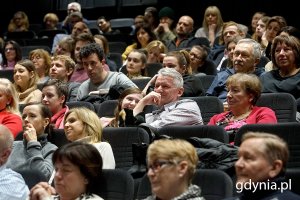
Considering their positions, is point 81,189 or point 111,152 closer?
point 81,189

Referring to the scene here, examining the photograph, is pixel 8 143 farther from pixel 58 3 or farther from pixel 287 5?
pixel 58 3

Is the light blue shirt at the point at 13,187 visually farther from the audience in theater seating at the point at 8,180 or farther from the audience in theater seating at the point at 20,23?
the audience in theater seating at the point at 20,23

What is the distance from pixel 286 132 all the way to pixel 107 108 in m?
1.67

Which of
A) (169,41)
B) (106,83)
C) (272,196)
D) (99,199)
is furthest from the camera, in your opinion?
(169,41)

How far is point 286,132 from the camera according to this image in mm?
4344

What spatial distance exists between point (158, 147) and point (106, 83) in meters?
2.98

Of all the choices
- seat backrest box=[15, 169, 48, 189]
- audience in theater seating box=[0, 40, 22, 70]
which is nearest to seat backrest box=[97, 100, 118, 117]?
seat backrest box=[15, 169, 48, 189]

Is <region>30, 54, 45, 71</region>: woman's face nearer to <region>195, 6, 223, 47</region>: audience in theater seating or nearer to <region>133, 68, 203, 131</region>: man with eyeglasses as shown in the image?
<region>133, 68, 203, 131</region>: man with eyeglasses

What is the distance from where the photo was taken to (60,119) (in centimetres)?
555

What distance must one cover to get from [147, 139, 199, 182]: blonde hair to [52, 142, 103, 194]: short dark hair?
14.4 inches

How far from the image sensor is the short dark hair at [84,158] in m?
3.68

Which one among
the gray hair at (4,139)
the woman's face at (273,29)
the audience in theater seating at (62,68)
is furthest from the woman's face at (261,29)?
the gray hair at (4,139)

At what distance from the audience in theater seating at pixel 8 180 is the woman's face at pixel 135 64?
9.66 feet

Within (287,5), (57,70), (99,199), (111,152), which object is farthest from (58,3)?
(99,199)
